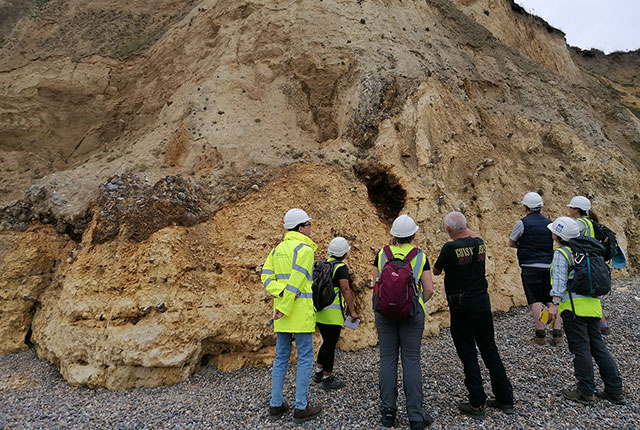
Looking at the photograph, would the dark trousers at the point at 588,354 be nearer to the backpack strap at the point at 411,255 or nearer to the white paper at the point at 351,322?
the backpack strap at the point at 411,255

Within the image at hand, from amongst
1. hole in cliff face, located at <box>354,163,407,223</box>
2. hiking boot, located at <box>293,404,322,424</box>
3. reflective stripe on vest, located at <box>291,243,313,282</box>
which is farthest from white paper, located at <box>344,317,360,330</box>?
hole in cliff face, located at <box>354,163,407,223</box>

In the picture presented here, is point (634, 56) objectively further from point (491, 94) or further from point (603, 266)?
point (603, 266)

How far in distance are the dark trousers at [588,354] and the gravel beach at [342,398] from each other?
0.75 feet

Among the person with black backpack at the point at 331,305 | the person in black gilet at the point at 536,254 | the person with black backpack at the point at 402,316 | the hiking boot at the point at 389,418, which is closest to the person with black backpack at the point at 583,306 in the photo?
the person in black gilet at the point at 536,254

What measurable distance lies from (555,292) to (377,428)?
8.67 ft

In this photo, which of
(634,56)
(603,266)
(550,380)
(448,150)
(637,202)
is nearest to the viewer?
(603,266)

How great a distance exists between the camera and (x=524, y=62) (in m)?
14.9

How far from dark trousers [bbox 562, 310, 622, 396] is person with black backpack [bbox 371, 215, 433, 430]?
186 centimetres

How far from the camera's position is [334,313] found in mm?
5641

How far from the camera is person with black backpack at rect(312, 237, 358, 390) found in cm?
542

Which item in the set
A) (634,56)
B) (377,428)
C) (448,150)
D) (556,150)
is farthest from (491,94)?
(634,56)

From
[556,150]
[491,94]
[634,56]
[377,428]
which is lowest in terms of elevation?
[377,428]

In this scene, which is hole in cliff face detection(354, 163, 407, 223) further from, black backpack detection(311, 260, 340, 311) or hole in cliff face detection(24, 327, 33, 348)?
hole in cliff face detection(24, 327, 33, 348)

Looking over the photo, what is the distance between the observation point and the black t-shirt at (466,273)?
4527 millimetres
